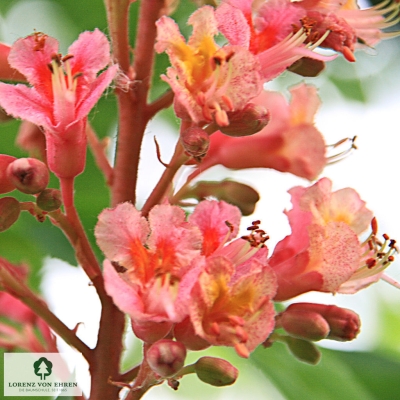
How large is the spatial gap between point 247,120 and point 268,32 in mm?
114

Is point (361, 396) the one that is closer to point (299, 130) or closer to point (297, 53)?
point (299, 130)

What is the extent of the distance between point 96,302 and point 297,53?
660 millimetres

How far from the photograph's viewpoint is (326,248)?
2.29 ft

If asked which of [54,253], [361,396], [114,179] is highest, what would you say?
[114,179]

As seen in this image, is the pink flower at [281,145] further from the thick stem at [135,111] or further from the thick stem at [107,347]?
the thick stem at [107,347]

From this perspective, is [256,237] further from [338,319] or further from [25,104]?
[25,104]

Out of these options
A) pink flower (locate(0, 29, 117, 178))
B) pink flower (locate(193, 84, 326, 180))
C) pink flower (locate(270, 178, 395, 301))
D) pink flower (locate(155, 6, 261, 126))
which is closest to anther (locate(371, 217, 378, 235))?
pink flower (locate(270, 178, 395, 301))

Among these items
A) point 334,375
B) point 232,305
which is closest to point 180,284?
point 232,305

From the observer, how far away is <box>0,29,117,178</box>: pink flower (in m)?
0.64

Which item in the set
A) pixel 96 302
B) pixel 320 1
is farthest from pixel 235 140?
pixel 96 302

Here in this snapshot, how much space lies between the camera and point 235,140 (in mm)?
837

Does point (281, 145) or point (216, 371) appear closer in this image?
point (216, 371)

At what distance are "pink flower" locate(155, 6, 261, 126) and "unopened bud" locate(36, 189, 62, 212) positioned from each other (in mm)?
147

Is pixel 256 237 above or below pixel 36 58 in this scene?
below
